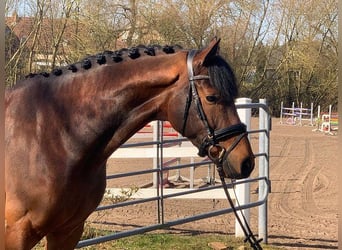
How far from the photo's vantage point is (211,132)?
220 centimetres

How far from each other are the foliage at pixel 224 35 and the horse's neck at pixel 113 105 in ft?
27.5

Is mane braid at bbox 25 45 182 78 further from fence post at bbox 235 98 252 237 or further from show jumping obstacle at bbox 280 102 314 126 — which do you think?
show jumping obstacle at bbox 280 102 314 126

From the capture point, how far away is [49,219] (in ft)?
7.39

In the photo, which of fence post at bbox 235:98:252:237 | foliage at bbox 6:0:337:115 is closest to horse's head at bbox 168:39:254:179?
fence post at bbox 235:98:252:237

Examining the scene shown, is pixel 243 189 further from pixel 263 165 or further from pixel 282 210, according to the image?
pixel 282 210

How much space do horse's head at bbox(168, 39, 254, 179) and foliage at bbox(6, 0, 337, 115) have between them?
866cm

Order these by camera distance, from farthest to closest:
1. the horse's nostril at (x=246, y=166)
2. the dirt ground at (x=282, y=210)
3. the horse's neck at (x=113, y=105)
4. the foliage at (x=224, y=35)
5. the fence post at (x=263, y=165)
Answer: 1. the foliage at (x=224, y=35)
2. the dirt ground at (x=282, y=210)
3. the fence post at (x=263, y=165)
4. the horse's neck at (x=113, y=105)
5. the horse's nostril at (x=246, y=166)

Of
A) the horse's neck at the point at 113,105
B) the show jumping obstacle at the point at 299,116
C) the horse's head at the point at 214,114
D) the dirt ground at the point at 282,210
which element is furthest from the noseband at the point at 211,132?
the show jumping obstacle at the point at 299,116

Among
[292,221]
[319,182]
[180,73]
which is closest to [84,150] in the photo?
[180,73]

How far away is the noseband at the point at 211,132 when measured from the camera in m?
2.16

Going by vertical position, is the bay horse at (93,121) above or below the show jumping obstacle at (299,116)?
above

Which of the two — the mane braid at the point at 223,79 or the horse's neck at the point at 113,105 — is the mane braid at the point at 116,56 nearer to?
the horse's neck at the point at 113,105

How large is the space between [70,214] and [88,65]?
28.1 inches

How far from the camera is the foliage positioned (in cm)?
1576
